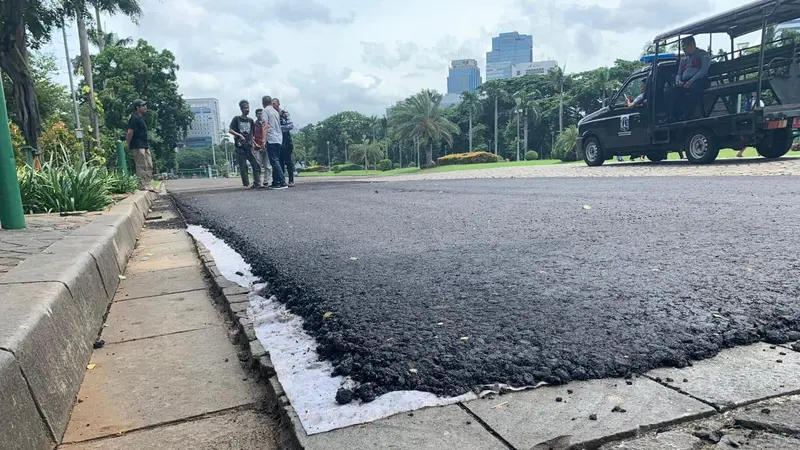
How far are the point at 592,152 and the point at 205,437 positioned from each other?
15.9m

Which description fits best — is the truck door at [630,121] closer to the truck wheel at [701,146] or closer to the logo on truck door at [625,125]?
the logo on truck door at [625,125]

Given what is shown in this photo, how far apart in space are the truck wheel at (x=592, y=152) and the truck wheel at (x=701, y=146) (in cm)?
286

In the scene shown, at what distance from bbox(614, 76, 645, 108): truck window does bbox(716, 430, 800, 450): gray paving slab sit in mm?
14144

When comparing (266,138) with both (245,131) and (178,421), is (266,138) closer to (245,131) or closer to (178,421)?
(245,131)

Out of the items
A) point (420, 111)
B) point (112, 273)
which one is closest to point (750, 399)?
point (112, 273)

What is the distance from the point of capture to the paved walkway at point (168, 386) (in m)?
1.61

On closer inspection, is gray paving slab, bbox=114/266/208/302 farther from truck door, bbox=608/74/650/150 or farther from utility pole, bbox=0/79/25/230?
truck door, bbox=608/74/650/150

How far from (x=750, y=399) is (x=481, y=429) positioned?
0.76 meters

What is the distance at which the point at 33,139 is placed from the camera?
1124 cm

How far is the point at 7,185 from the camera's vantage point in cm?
406

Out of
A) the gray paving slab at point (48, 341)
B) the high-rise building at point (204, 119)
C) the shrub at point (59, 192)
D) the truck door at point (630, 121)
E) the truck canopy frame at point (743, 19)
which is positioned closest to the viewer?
the gray paving slab at point (48, 341)

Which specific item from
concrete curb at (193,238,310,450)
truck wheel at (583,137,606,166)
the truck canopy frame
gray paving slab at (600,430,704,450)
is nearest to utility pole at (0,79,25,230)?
concrete curb at (193,238,310,450)

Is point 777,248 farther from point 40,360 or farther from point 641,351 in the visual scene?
point 40,360

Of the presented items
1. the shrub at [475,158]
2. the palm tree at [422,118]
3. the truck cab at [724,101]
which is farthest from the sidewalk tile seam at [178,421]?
the palm tree at [422,118]
